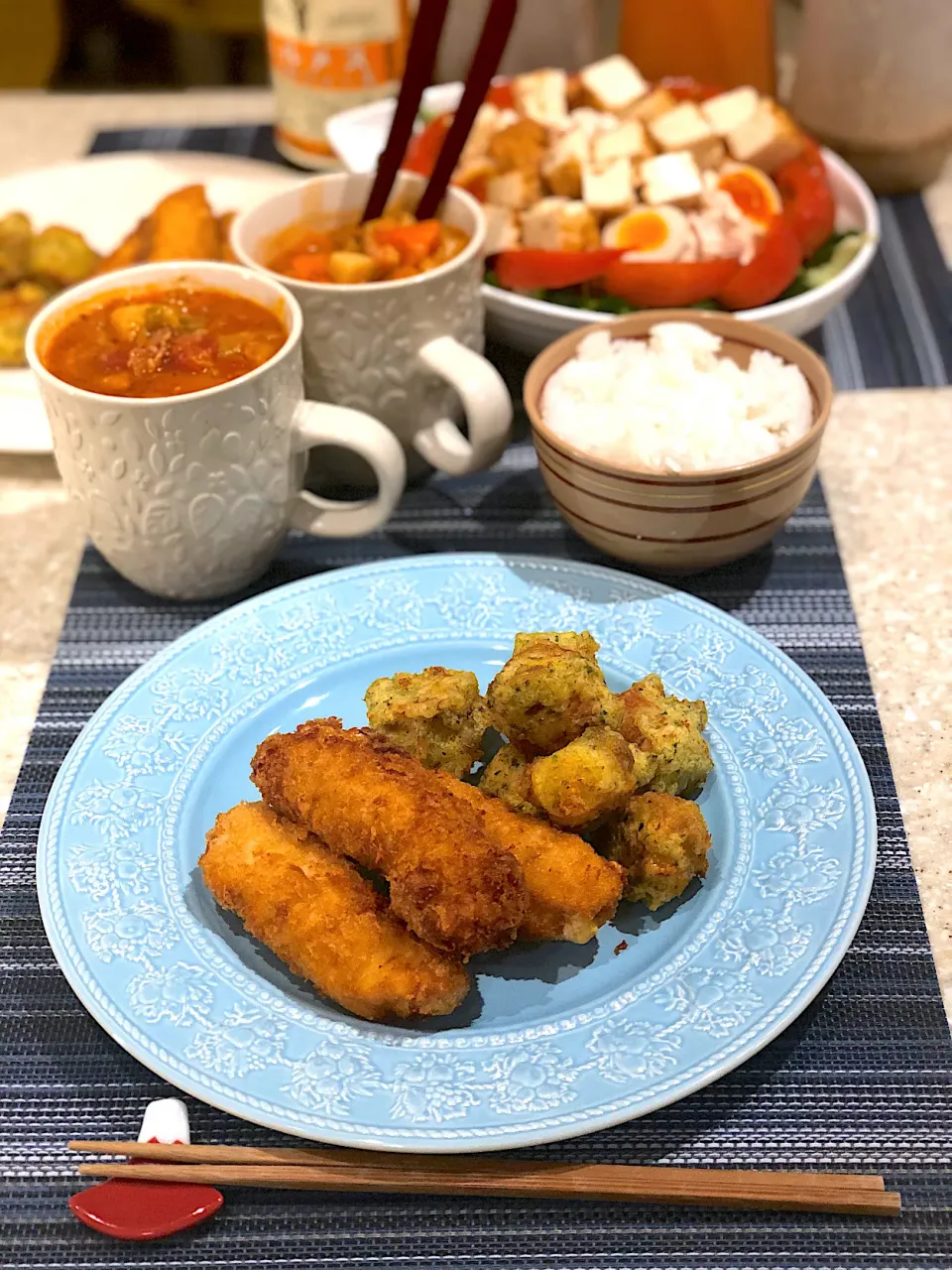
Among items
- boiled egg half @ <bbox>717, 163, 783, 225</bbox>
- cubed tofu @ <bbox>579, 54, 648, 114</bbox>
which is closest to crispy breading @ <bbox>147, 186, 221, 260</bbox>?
cubed tofu @ <bbox>579, 54, 648, 114</bbox>

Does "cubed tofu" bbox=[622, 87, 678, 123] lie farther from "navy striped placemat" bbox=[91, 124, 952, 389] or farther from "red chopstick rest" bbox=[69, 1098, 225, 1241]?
"red chopstick rest" bbox=[69, 1098, 225, 1241]

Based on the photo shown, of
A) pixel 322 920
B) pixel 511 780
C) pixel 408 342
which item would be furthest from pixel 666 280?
pixel 322 920

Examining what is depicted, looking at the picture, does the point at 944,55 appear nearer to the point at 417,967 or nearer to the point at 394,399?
the point at 394,399

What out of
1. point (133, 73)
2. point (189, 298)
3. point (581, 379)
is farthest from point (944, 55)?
point (133, 73)

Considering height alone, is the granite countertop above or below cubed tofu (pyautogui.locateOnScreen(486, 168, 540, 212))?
below

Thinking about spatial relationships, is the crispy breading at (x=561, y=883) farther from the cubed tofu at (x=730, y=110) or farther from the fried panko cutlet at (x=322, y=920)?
the cubed tofu at (x=730, y=110)
